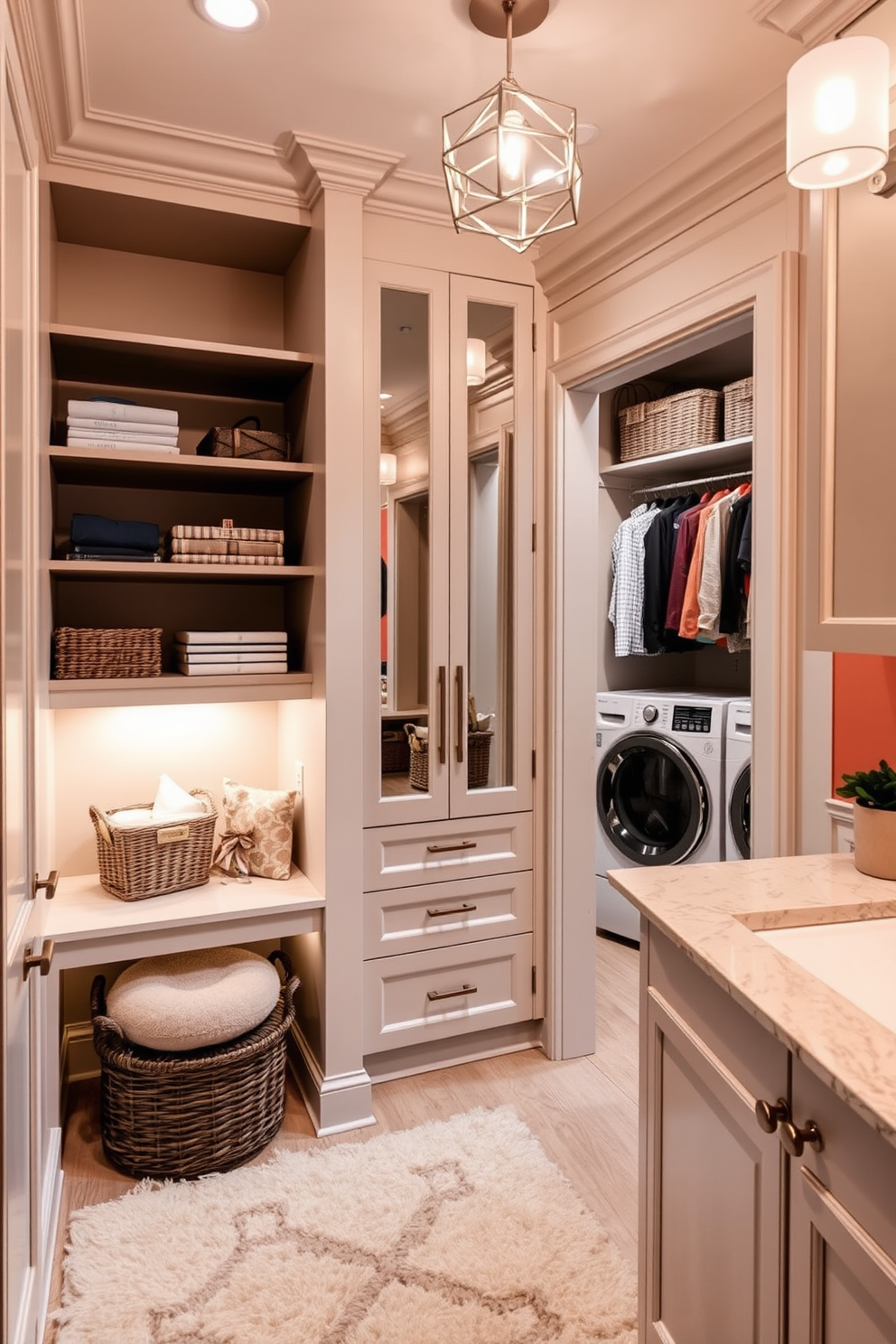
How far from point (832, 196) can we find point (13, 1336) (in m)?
2.25

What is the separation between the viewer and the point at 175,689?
7.95 feet

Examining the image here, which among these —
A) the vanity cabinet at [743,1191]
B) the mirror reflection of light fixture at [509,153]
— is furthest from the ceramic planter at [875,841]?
the mirror reflection of light fixture at [509,153]

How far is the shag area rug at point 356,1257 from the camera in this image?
173cm

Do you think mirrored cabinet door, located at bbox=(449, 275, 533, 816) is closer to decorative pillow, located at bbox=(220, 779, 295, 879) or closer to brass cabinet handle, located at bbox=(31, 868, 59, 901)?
decorative pillow, located at bbox=(220, 779, 295, 879)

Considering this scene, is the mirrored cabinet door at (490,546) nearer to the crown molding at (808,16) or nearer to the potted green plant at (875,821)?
the crown molding at (808,16)

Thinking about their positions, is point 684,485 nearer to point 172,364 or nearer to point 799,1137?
point 172,364


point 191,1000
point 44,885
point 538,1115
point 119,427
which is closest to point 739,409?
point 119,427

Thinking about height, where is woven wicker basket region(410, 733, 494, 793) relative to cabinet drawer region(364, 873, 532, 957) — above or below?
above

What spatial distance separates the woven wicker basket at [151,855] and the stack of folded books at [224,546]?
0.74 metres

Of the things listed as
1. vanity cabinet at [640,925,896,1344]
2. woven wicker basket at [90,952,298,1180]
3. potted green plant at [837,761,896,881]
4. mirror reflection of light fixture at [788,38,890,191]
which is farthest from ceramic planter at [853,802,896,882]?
woven wicker basket at [90,952,298,1180]

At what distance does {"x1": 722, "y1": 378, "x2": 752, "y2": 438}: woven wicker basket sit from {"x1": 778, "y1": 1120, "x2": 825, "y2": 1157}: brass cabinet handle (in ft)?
9.68

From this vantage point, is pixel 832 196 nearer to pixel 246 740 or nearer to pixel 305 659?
pixel 305 659

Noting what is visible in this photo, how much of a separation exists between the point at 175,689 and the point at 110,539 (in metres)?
0.44

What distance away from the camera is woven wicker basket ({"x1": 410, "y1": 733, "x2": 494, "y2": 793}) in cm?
266
